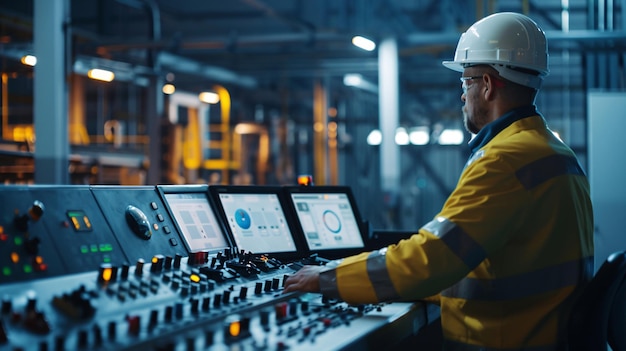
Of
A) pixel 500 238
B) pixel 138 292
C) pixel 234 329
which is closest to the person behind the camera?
pixel 234 329

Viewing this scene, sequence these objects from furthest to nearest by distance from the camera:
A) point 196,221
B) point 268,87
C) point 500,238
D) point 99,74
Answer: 1. point 268,87
2. point 99,74
3. point 196,221
4. point 500,238

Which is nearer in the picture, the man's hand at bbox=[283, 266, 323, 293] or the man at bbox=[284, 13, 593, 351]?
the man at bbox=[284, 13, 593, 351]

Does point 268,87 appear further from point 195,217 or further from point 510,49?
point 510,49

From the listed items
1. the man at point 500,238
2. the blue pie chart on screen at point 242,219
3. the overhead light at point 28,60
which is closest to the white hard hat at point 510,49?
the man at point 500,238

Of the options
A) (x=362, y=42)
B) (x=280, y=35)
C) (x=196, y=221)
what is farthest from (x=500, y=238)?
(x=280, y=35)

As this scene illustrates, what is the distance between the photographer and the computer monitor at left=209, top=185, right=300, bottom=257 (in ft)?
8.83

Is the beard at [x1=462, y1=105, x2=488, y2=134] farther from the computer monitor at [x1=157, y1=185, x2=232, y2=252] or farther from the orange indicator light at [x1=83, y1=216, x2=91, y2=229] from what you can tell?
the orange indicator light at [x1=83, y1=216, x2=91, y2=229]

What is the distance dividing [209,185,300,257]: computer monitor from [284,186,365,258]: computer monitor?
0.25 feet

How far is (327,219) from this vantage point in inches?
123

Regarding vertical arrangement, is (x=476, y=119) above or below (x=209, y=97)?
below

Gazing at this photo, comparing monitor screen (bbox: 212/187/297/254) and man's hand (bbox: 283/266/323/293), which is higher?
monitor screen (bbox: 212/187/297/254)

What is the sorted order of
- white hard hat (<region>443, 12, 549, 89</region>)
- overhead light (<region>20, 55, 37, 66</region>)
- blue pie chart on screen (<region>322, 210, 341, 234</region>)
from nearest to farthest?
1. white hard hat (<region>443, 12, 549, 89</region>)
2. blue pie chart on screen (<region>322, 210, 341, 234</region>)
3. overhead light (<region>20, 55, 37, 66</region>)

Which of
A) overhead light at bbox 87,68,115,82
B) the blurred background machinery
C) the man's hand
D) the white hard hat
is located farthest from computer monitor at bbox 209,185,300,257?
overhead light at bbox 87,68,115,82

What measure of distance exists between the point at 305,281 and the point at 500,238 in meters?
0.50
